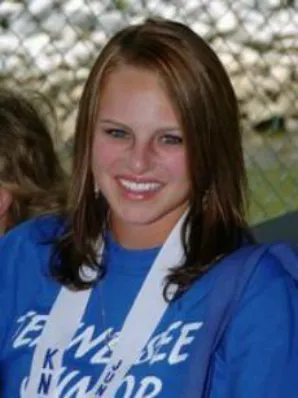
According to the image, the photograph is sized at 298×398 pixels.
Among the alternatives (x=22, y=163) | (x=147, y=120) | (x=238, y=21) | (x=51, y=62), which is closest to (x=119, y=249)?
(x=147, y=120)

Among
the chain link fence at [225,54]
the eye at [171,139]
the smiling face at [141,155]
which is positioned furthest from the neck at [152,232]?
the chain link fence at [225,54]

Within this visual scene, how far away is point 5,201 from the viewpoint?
7.54ft

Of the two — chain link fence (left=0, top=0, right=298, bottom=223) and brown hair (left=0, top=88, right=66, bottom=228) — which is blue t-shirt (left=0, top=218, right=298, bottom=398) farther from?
chain link fence (left=0, top=0, right=298, bottom=223)

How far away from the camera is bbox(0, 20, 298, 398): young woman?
1.67 m

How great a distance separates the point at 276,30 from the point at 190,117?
1.87 m

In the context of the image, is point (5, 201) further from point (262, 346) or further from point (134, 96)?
point (262, 346)

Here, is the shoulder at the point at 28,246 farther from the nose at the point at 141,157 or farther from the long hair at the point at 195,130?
the nose at the point at 141,157

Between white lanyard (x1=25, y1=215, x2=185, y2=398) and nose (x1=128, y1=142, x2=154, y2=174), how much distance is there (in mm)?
93

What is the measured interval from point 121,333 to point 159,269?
10 cm

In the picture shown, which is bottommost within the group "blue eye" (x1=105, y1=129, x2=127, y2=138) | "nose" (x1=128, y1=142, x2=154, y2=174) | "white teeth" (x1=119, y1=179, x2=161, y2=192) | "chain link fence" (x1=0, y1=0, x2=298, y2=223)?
"chain link fence" (x1=0, y1=0, x2=298, y2=223)

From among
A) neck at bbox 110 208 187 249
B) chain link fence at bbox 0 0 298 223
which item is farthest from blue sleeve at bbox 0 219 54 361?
chain link fence at bbox 0 0 298 223

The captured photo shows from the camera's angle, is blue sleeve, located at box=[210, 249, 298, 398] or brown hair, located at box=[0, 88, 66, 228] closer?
blue sleeve, located at box=[210, 249, 298, 398]

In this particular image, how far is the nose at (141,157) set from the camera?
1753mm

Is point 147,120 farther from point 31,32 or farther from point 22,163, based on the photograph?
point 31,32
